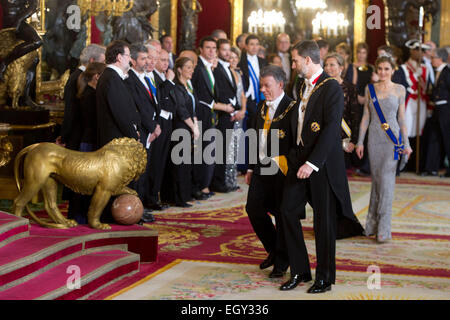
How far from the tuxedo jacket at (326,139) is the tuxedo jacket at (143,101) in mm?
2693

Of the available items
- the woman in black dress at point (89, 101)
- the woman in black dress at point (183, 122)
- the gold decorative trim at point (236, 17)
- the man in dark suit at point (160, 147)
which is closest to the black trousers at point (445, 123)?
the woman in black dress at point (183, 122)

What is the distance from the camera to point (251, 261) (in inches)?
239

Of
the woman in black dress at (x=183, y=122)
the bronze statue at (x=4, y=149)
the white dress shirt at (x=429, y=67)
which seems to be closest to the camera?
the bronze statue at (x=4, y=149)

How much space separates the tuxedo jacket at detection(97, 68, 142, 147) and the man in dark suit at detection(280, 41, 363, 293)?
1787 mm

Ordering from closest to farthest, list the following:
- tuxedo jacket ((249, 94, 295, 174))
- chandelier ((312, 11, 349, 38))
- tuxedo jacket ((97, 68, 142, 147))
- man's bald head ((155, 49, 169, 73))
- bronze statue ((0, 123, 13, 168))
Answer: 1. tuxedo jacket ((249, 94, 295, 174))
2. tuxedo jacket ((97, 68, 142, 147))
3. bronze statue ((0, 123, 13, 168))
4. man's bald head ((155, 49, 169, 73))
5. chandelier ((312, 11, 349, 38))

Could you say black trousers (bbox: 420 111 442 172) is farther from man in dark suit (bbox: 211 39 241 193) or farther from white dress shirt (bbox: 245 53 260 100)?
man in dark suit (bbox: 211 39 241 193)

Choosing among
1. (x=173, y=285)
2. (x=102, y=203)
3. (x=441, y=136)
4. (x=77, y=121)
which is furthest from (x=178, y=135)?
(x=441, y=136)

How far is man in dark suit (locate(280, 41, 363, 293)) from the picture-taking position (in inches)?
198

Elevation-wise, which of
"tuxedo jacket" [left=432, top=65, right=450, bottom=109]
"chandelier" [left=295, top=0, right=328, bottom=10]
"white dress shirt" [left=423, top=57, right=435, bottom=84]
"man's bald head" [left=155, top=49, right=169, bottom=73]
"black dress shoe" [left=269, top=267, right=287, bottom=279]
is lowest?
"black dress shoe" [left=269, top=267, right=287, bottom=279]

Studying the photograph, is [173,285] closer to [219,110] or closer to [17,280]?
[17,280]

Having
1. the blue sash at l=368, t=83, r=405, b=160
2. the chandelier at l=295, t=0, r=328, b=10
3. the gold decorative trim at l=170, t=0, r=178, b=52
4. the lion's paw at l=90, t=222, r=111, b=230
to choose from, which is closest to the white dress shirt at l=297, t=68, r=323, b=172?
the lion's paw at l=90, t=222, r=111, b=230

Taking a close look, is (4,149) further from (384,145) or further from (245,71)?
(245,71)

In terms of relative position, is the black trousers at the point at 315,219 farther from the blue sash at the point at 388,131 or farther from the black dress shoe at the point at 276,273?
the blue sash at the point at 388,131

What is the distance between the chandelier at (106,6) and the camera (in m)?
10.2
